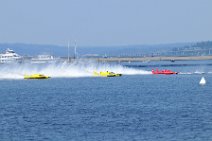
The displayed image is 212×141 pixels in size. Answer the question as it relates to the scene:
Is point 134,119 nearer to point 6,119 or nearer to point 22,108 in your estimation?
point 6,119

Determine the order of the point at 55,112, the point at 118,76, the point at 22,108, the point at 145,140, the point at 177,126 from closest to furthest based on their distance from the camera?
the point at 145,140 → the point at 177,126 → the point at 55,112 → the point at 22,108 → the point at 118,76

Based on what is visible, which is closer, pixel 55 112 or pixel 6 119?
pixel 6 119

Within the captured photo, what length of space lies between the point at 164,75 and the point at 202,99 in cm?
5741

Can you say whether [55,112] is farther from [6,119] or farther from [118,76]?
[118,76]

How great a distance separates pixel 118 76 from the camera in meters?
116

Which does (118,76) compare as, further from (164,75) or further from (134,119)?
(134,119)

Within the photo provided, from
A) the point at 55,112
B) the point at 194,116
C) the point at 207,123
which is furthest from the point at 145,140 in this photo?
the point at 55,112

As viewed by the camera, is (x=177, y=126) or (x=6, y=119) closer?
(x=177, y=126)

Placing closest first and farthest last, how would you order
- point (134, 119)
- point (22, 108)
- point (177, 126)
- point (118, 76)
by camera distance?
point (177, 126) < point (134, 119) < point (22, 108) < point (118, 76)

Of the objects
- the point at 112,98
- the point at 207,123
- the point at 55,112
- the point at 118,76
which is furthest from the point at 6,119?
the point at 118,76

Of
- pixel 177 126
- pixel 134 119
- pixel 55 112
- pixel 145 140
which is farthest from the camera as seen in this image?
pixel 55 112

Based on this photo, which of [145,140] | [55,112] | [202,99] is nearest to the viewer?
[145,140]

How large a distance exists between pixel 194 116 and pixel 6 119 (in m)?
10.4

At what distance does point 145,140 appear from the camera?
36.7m
